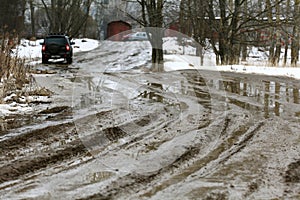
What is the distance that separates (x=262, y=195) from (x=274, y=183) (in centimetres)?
37

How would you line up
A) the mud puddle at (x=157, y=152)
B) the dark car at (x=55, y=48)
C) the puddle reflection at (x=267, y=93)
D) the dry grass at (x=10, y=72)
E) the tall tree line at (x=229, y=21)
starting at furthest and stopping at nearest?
the dark car at (x=55, y=48)
the tall tree line at (x=229, y=21)
the dry grass at (x=10, y=72)
the puddle reflection at (x=267, y=93)
the mud puddle at (x=157, y=152)

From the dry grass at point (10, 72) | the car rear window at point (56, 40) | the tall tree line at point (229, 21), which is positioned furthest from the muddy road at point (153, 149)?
the car rear window at point (56, 40)

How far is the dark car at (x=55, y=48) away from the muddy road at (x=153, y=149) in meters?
14.3

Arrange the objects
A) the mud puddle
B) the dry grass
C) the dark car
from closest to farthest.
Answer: the mud puddle < the dry grass < the dark car

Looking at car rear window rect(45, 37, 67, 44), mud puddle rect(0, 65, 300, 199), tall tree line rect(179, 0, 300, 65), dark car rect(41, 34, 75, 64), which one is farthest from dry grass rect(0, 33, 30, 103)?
tall tree line rect(179, 0, 300, 65)

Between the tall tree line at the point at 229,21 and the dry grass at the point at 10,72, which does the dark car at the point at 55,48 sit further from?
the dry grass at the point at 10,72

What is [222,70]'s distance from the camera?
18078mm

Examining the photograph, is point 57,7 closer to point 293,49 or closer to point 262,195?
point 293,49

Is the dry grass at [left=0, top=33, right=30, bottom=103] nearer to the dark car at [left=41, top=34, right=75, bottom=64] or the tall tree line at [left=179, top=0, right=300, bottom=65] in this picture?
the dark car at [left=41, top=34, right=75, bottom=64]

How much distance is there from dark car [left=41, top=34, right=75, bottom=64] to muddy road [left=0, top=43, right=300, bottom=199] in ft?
46.8

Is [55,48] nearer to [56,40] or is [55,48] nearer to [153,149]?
[56,40]

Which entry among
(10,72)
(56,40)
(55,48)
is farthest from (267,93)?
(56,40)

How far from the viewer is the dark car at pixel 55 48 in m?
23.0

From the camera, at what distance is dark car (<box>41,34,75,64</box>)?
23.0 meters
